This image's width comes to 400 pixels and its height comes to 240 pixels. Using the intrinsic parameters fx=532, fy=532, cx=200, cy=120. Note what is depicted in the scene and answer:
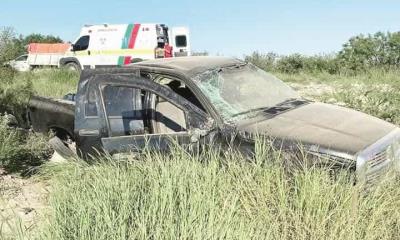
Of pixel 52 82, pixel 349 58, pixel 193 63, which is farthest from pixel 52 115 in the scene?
pixel 349 58

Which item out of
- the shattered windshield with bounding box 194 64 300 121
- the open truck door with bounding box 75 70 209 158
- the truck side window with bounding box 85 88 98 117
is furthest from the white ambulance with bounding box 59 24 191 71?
the open truck door with bounding box 75 70 209 158

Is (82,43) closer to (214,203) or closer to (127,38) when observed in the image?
(127,38)

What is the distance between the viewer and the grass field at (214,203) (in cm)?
343

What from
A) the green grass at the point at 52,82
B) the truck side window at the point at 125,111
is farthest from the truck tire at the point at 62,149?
the green grass at the point at 52,82

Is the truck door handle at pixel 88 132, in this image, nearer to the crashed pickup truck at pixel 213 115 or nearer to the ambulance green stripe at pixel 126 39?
the crashed pickup truck at pixel 213 115

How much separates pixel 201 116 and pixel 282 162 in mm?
1007

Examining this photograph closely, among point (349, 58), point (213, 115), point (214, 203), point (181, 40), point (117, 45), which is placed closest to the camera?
point (214, 203)

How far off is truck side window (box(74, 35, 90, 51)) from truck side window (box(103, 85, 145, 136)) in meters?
22.4

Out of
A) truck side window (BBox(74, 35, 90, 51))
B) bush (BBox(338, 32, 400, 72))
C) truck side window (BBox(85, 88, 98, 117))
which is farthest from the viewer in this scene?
truck side window (BBox(74, 35, 90, 51))

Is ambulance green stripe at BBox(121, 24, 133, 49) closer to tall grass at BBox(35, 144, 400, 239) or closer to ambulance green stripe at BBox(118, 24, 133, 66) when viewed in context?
ambulance green stripe at BBox(118, 24, 133, 66)

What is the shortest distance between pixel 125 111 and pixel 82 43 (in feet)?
75.4

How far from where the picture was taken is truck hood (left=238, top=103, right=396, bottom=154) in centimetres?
450

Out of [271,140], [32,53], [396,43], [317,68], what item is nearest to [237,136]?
[271,140]

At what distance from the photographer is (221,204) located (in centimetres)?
382
